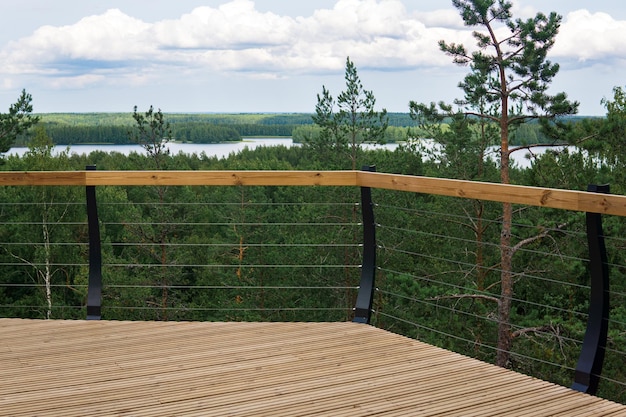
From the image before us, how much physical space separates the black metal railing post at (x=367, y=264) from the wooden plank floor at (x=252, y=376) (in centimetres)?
10

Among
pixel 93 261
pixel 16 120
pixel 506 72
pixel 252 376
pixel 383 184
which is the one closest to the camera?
pixel 252 376

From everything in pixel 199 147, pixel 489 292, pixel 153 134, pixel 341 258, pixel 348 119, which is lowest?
pixel 341 258

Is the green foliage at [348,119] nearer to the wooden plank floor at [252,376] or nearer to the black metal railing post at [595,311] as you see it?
the wooden plank floor at [252,376]

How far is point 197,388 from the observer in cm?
291

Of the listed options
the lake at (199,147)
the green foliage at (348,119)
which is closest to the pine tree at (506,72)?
the green foliage at (348,119)

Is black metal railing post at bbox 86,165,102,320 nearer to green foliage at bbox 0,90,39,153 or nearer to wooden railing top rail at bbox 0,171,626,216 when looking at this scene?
wooden railing top rail at bbox 0,171,626,216

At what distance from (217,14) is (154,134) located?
10.4 metres

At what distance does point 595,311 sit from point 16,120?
2016cm

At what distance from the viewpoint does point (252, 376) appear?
3059 mm

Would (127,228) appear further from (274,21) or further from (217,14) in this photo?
(274,21)

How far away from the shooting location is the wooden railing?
115 inches

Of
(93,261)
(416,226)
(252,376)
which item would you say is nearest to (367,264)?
(252,376)

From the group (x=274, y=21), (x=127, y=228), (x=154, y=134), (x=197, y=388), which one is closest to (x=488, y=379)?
(x=197, y=388)

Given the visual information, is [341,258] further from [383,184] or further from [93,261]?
[383,184]
